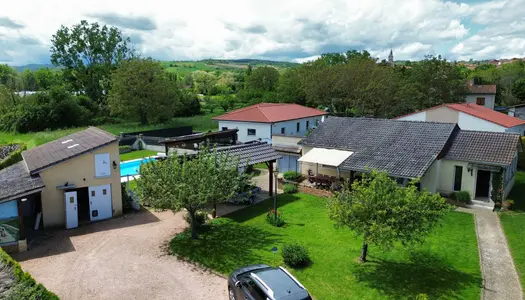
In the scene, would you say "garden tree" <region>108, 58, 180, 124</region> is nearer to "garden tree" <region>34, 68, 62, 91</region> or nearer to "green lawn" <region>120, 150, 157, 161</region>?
"green lawn" <region>120, 150, 157, 161</region>

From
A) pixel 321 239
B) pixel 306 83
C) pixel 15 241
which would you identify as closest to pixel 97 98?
pixel 306 83

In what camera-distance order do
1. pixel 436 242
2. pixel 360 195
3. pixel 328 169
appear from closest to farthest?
pixel 360 195, pixel 436 242, pixel 328 169

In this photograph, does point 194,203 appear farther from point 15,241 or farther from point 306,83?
point 306,83

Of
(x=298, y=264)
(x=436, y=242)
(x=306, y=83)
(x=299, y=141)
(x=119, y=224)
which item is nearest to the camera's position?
(x=298, y=264)

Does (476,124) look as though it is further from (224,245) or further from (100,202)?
(100,202)

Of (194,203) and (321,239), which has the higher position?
(194,203)

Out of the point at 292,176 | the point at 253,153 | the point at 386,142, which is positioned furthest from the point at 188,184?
the point at 386,142

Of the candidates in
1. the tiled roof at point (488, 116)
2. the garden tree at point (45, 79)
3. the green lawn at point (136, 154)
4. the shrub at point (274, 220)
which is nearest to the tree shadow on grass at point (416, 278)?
the shrub at point (274, 220)

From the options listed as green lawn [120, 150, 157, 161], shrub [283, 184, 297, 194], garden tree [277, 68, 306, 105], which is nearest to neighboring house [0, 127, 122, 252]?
shrub [283, 184, 297, 194]
